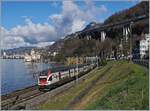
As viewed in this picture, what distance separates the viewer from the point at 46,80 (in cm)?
4875

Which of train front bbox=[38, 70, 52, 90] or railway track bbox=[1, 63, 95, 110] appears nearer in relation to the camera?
railway track bbox=[1, 63, 95, 110]

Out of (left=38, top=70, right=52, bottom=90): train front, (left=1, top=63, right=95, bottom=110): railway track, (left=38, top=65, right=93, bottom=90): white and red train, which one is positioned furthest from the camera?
(left=38, top=65, right=93, bottom=90): white and red train

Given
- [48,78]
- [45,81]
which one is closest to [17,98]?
[45,81]

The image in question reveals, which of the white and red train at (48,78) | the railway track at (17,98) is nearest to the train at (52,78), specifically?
the white and red train at (48,78)

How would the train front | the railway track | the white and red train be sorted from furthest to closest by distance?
the white and red train < the train front < the railway track

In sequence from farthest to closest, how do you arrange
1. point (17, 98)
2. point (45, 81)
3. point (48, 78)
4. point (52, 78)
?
point (52, 78) < point (48, 78) < point (45, 81) < point (17, 98)

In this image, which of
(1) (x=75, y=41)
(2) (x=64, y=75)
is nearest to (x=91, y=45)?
(1) (x=75, y=41)

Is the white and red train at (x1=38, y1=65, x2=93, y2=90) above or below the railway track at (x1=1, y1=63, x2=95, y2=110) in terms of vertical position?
above

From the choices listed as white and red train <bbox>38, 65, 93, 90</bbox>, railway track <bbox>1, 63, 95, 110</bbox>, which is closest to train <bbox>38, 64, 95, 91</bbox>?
white and red train <bbox>38, 65, 93, 90</bbox>

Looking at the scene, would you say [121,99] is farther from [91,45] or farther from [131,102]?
[91,45]

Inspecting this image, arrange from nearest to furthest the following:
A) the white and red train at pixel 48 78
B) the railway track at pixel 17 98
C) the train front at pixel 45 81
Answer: the railway track at pixel 17 98 → the train front at pixel 45 81 → the white and red train at pixel 48 78

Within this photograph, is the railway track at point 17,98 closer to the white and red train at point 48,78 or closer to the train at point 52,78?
the train at point 52,78

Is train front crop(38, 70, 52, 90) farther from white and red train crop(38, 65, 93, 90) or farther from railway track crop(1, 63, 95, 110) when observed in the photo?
railway track crop(1, 63, 95, 110)

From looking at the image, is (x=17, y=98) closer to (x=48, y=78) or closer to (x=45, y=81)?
(x=45, y=81)
